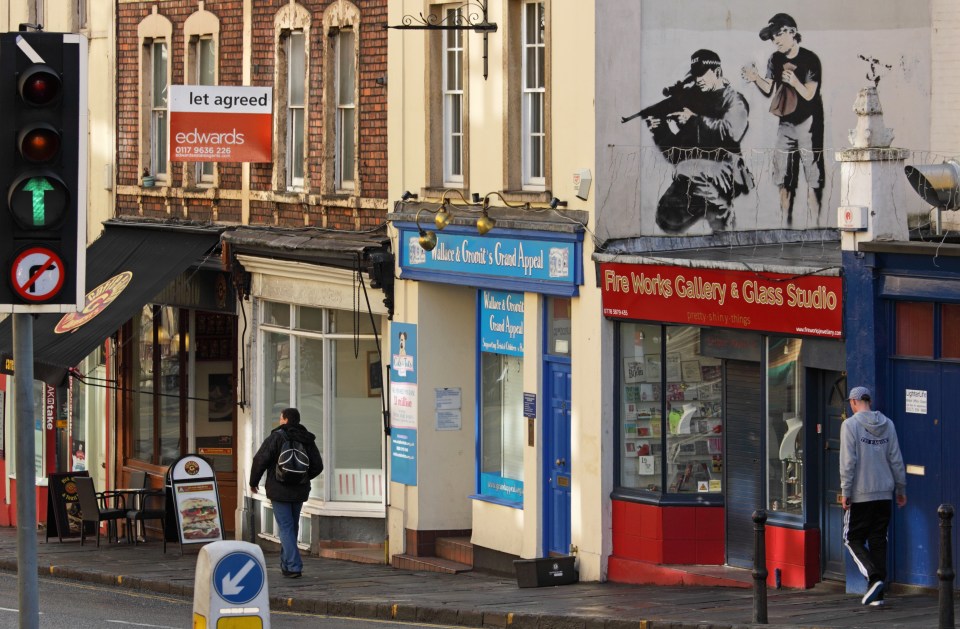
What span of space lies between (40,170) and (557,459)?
35.1 feet

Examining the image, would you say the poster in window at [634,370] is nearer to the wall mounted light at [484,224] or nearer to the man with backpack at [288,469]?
the wall mounted light at [484,224]

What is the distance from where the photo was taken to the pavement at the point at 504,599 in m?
14.7

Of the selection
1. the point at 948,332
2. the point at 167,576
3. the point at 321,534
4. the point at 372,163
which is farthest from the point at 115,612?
the point at 948,332

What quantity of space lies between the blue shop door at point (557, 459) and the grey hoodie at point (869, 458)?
14.8 feet

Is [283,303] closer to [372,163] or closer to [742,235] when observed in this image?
[372,163]

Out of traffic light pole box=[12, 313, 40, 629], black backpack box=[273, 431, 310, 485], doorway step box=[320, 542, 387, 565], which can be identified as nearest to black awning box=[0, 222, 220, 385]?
doorway step box=[320, 542, 387, 565]

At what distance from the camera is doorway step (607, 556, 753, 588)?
56.3 feet

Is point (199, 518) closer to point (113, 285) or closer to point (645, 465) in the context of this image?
point (113, 285)

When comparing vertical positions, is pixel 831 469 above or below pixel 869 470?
below

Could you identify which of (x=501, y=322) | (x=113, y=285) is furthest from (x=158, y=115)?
(x=501, y=322)

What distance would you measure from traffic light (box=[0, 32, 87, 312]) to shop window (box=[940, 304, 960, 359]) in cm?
827

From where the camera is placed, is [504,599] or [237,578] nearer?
[237,578]

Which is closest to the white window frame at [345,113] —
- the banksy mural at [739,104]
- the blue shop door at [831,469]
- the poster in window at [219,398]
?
the poster in window at [219,398]

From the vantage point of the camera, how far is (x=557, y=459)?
19219 millimetres
